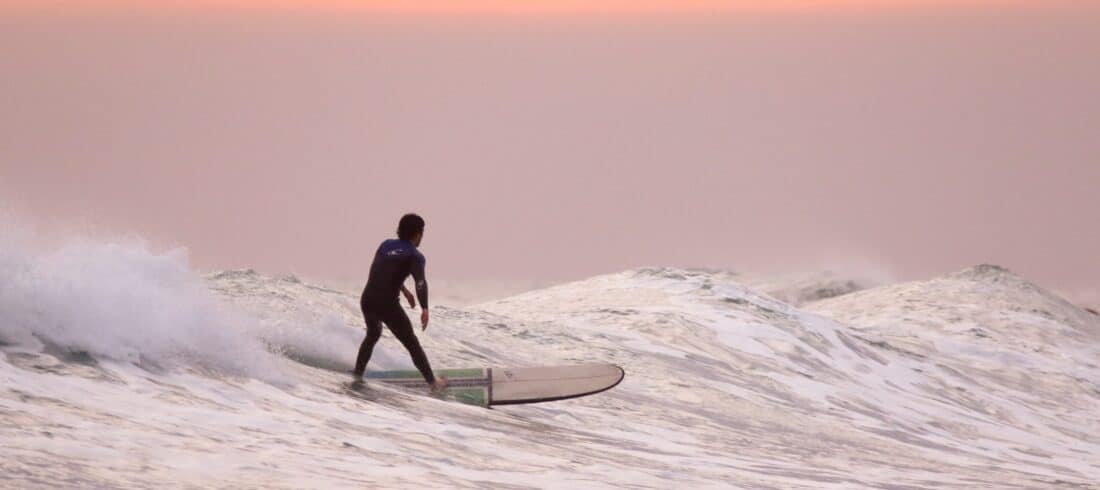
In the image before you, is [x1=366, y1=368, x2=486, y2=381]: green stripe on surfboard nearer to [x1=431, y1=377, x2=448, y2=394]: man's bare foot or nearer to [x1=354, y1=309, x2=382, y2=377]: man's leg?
[x1=431, y1=377, x2=448, y2=394]: man's bare foot

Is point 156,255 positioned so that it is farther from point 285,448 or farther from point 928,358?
point 928,358

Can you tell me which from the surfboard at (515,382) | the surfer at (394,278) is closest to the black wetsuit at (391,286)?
the surfer at (394,278)

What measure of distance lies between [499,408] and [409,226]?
3.00 meters

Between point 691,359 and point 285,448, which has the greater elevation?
point 691,359

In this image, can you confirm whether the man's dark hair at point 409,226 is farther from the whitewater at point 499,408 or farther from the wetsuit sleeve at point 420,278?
the whitewater at point 499,408

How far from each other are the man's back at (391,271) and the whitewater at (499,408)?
1064mm

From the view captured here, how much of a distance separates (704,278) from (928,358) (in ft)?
17.5

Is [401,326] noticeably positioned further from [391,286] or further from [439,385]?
[439,385]

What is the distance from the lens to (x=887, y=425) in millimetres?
29328

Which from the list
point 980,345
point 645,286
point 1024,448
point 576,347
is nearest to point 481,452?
point 576,347

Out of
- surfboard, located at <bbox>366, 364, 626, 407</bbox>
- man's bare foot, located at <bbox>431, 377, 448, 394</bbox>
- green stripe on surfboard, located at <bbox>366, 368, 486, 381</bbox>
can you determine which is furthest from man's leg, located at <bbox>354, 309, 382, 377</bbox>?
man's bare foot, located at <bbox>431, 377, 448, 394</bbox>

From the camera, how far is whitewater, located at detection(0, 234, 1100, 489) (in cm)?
1447

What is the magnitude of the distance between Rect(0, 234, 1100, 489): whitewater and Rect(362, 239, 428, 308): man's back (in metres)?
1.06

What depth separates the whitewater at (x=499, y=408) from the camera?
47.5 feet
